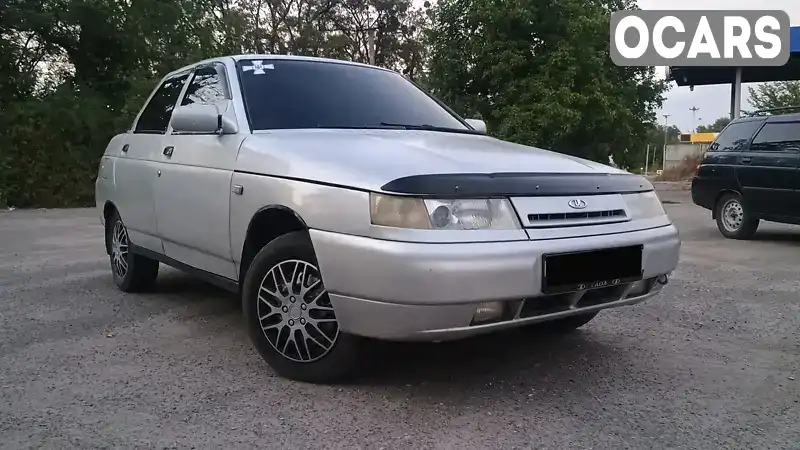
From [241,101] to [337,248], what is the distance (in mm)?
1379

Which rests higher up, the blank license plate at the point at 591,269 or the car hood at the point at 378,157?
the car hood at the point at 378,157

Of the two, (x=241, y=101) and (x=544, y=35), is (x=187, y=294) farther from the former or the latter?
(x=544, y=35)

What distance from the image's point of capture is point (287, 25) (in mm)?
26500

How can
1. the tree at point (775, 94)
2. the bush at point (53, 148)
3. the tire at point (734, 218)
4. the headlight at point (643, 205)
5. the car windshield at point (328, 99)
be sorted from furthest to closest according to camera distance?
the tree at point (775, 94) < the bush at point (53, 148) < the tire at point (734, 218) < the car windshield at point (328, 99) < the headlight at point (643, 205)

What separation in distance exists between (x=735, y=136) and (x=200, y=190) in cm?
764

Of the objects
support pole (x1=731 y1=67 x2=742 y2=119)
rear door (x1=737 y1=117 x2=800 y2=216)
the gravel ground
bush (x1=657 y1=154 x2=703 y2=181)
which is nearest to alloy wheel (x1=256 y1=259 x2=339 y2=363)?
the gravel ground

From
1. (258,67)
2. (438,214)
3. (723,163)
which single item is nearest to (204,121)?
(258,67)

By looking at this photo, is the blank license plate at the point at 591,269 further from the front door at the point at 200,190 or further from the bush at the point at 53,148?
the bush at the point at 53,148

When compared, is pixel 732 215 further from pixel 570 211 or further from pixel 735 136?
pixel 570 211

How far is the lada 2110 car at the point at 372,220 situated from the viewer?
8.58 feet

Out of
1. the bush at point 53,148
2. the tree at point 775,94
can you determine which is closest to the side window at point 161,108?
the bush at point 53,148

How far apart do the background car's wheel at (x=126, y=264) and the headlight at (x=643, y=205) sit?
11.1 feet

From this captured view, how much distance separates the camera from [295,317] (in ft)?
10.1

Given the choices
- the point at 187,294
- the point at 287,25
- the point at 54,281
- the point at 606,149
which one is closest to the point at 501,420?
the point at 187,294
